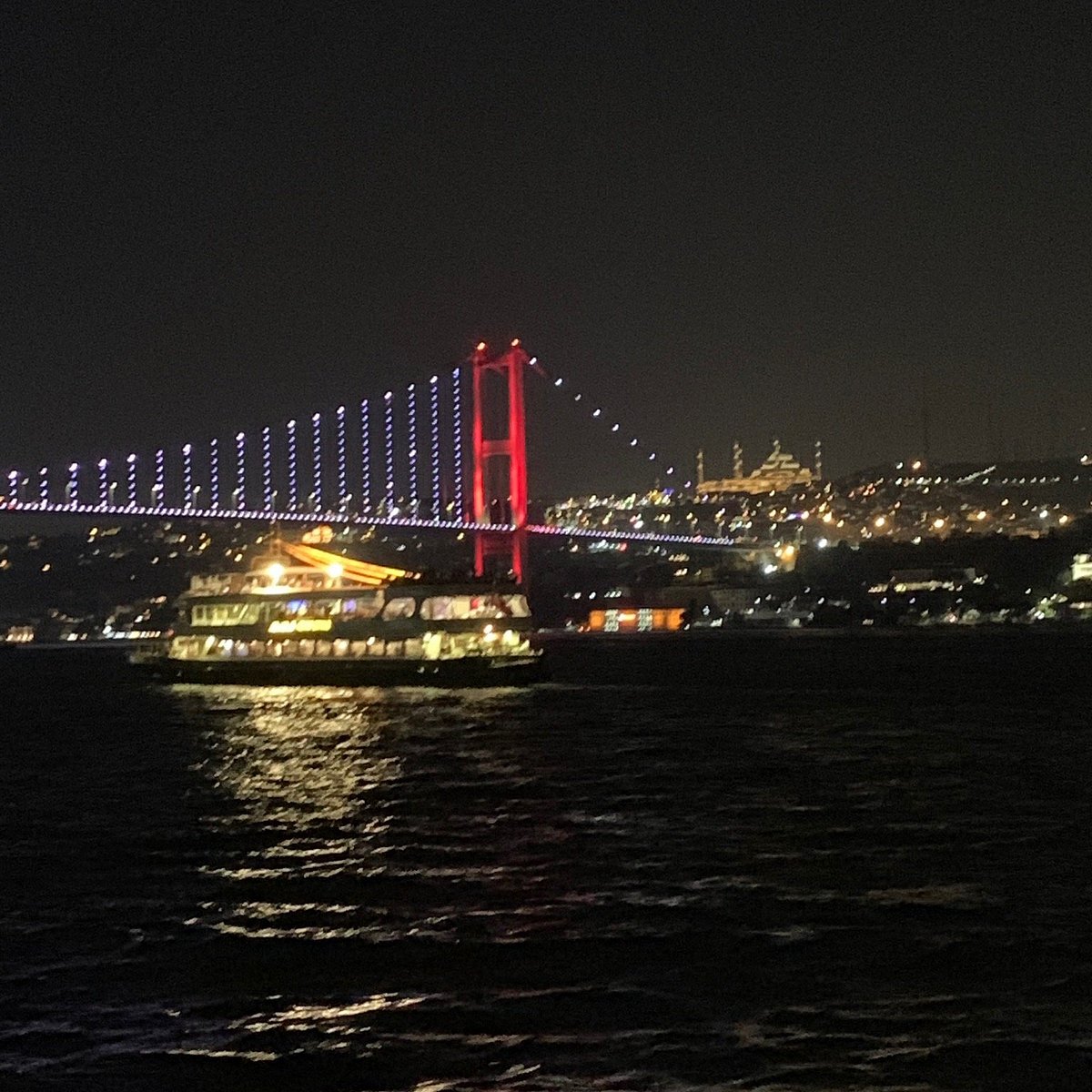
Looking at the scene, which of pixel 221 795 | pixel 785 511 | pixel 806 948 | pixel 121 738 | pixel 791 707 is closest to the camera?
pixel 806 948

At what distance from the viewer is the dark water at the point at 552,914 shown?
6316 millimetres

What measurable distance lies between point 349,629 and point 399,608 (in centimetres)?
111

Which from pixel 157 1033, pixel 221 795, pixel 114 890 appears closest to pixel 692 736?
pixel 221 795

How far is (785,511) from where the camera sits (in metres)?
111

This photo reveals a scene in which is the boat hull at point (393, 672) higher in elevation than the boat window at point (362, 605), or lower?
lower

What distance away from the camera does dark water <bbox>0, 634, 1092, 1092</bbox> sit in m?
6.32

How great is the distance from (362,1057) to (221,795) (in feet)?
29.1

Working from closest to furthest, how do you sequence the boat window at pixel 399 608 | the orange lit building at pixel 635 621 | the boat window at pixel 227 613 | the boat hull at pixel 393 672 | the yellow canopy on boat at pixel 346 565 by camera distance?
the boat hull at pixel 393 672
the boat window at pixel 399 608
the yellow canopy on boat at pixel 346 565
the boat window at pixel 227 613
the orange lit building at pixel 635 621

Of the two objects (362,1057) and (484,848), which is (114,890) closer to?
(484,848)

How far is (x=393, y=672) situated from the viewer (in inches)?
1187

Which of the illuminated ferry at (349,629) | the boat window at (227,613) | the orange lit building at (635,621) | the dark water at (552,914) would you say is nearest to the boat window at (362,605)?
the illuminated ferry at (349,629)

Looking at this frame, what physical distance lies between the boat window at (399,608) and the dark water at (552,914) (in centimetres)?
1052

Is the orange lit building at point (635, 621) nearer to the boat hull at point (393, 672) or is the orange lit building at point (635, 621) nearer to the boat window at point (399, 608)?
the boat hull at point (393, 672)

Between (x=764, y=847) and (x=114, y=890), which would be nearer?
(x=114, y=890)
